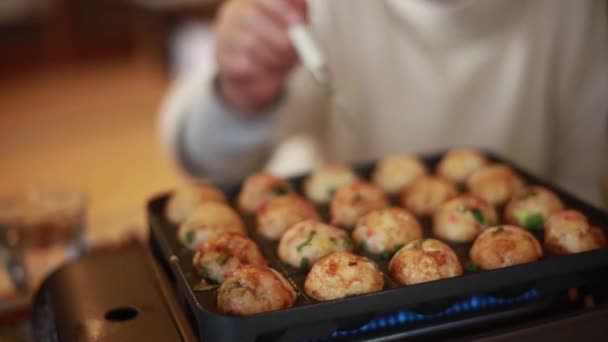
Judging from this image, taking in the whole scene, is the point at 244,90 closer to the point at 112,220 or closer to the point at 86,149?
the point at 112,220

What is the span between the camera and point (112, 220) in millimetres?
1569

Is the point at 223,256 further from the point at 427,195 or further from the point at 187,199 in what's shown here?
the point at 427,195

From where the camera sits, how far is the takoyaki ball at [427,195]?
0.99 meters

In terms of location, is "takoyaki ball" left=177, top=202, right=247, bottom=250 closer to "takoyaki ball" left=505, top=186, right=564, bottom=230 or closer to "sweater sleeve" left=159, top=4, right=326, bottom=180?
"takoyaki ball" left=505, top=186, right=564, bottom=230

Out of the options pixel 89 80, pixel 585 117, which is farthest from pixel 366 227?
pixel 89 80

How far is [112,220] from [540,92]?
3.02ft

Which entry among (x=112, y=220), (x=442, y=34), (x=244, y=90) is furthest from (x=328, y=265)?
→ (x=112, y=220)

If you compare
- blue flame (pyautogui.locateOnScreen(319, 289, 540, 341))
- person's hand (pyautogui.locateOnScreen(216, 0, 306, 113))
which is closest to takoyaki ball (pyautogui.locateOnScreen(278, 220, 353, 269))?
blue flame (pyautogui.locateOnScreen(319, 289, 540, 341))

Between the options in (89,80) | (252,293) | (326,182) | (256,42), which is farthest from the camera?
(89,80)

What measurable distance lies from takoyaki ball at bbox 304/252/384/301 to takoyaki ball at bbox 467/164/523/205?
11.1 inches

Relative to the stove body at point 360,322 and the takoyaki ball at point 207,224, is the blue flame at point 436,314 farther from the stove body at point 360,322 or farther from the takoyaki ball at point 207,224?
the takoyaki ball at point 207,224

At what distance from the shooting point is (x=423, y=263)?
2.54 feet

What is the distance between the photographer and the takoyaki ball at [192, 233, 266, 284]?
799mm

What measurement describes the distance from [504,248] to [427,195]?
211mm
